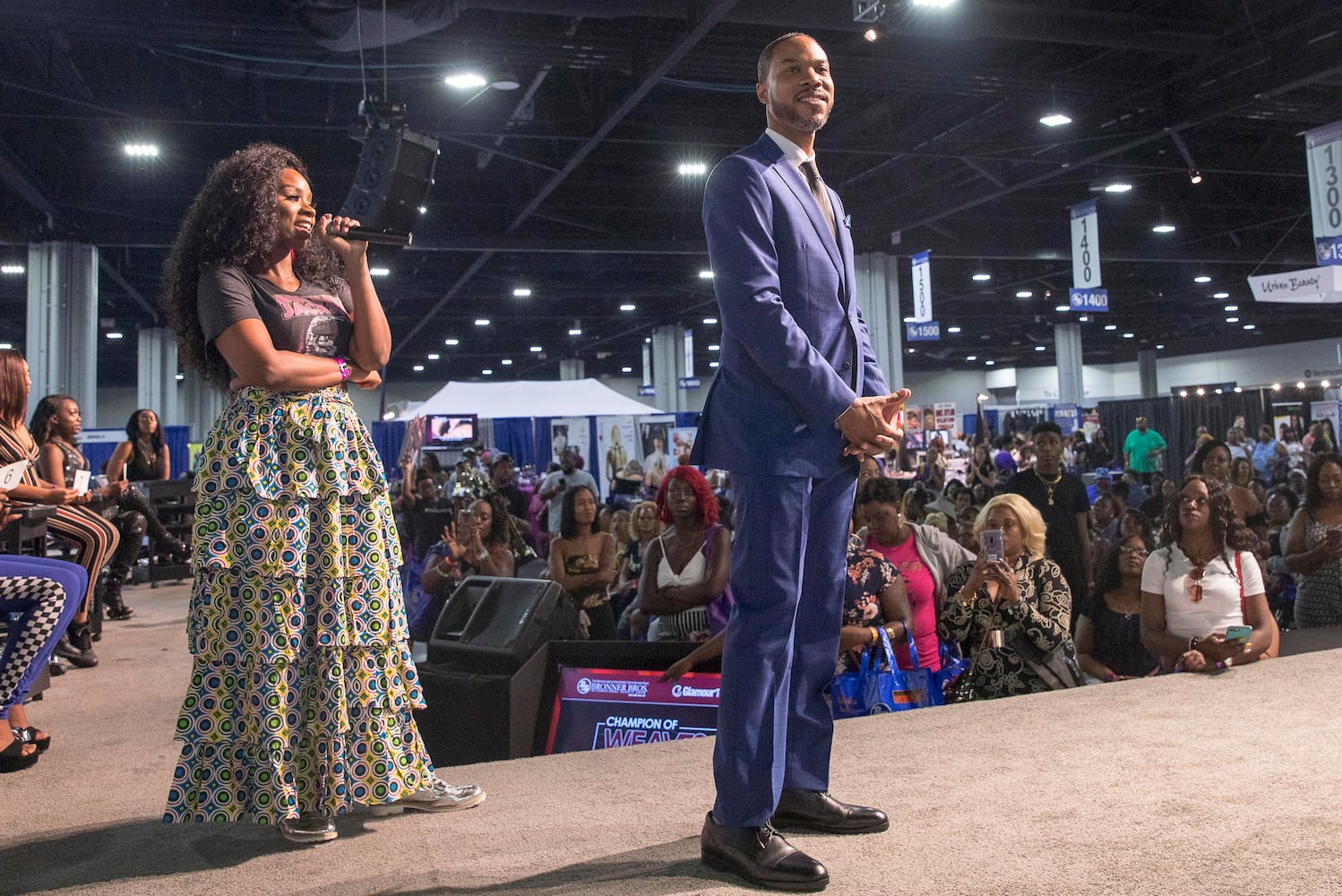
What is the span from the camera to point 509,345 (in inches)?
1280

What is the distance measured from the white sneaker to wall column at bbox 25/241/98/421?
43.5 feet

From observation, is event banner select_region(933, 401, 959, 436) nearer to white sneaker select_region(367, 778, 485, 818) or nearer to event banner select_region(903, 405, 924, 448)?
event banner select_region(903, 405, 924, 448)

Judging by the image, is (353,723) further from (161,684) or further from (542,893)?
(161,684)

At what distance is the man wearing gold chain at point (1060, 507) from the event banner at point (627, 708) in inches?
119

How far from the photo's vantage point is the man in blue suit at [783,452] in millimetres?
1845

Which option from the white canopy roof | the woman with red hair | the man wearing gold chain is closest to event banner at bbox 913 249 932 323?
the white canopy roof

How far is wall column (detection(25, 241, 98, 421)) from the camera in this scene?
13.4m

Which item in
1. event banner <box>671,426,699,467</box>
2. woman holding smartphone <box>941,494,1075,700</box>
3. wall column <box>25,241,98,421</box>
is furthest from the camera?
event banner <box>671,426,699,467</box>

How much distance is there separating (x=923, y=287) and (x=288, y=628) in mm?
15062

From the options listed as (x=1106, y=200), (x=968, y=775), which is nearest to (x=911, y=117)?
(x=1106, y=200)

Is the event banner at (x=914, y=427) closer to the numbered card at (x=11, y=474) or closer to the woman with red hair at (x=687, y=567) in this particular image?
the woman with red hair at (x=687, y=567)

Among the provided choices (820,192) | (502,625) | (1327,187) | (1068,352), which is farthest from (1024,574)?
(1068,352)

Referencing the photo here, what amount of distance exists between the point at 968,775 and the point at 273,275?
73.4 inches

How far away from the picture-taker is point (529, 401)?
16297 millimetres
